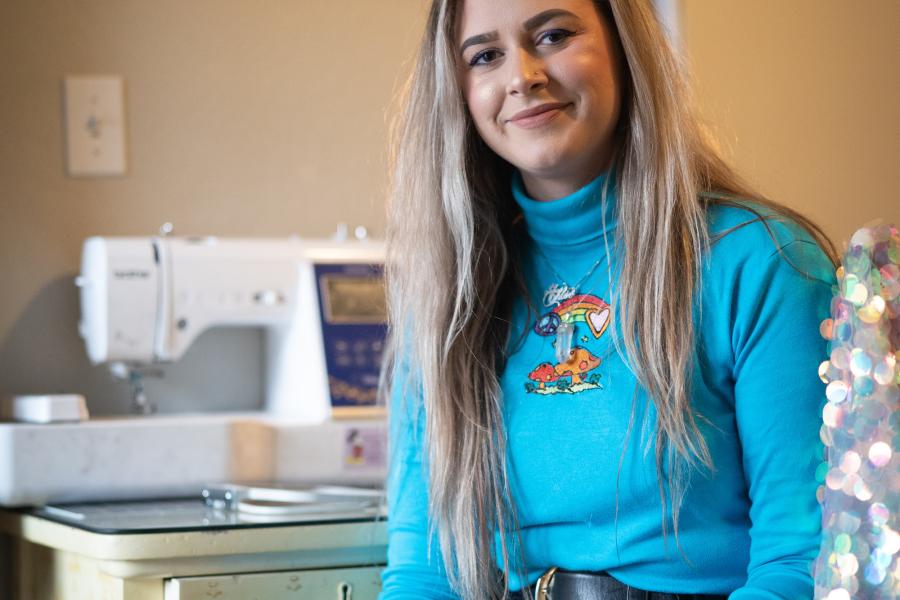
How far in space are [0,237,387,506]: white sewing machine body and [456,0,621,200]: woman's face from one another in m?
0.66

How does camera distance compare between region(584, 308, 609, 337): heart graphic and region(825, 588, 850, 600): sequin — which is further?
region(584, 308, 609, 337): heart graphic

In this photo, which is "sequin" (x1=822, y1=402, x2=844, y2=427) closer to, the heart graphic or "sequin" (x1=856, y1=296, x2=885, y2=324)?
"sequin" (x1=856, y1=296, x2=885, y2=324)

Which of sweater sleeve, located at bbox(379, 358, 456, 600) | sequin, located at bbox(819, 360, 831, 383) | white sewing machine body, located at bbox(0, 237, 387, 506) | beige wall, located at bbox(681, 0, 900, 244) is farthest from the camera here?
beige wall, located at bbox(681, 0, 900, 244)

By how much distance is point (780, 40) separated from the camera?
7.75 ft

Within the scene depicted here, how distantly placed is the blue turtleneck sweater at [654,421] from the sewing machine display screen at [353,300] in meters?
0.55

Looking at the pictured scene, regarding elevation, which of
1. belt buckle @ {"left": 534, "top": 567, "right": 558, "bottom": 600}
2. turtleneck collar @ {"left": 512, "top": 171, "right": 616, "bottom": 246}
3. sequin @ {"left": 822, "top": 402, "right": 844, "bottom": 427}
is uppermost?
turtleneck collar @ {"left": 512, "top": 171, "right": 616, "bottom": 246}

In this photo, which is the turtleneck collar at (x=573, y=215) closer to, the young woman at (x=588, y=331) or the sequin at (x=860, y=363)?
the young woman at (x=588, y=331)

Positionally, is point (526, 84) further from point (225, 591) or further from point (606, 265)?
point (225, 591)

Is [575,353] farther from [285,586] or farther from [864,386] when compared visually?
[285,586]

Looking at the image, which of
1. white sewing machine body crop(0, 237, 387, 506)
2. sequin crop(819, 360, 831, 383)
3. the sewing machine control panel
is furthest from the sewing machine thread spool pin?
sequin crop(819, 360, 831, 383)

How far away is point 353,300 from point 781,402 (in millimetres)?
943

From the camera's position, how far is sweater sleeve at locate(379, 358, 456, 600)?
1482 millimetres

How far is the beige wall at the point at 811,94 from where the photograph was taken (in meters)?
2.33

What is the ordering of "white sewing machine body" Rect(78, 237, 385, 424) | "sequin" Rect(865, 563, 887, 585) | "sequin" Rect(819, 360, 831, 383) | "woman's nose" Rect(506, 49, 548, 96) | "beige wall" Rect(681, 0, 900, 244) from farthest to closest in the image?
"beige wall" Rect(681, 0, 900, 244), "white sewing machine body" Rect(78, 237, 385, 424), "woman's nose" Rect(506, 49, 548, 96), "sequin" Rect(819, 360, 831, 383), "sequin" Rect(865, 563, 887, 585)
